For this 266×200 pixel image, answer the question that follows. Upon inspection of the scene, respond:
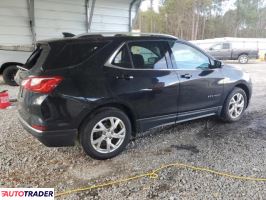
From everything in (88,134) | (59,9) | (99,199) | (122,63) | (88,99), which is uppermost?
(59,9)

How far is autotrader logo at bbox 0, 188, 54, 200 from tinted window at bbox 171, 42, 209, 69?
252 centimetres

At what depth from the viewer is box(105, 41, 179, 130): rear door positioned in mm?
3484

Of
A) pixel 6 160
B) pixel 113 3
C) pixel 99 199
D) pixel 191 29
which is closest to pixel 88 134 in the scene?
pixel 99 199

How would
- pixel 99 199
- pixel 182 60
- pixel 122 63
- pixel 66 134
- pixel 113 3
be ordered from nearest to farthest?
pixel 99 199 < pixel 66 134 < pixel 122 63 < pixel 182 60 < pixel 113 3

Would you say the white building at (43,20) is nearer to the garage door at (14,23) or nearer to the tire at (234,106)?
the garage door at (14,23)

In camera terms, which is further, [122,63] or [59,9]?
[59,9]

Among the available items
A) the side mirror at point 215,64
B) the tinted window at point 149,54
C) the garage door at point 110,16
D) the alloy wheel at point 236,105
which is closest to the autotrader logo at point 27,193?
the tinted window at point 149,54

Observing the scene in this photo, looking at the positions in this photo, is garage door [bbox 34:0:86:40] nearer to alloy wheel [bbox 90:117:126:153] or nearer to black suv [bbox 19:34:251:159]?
black suv [bbox 19:34:251:159]

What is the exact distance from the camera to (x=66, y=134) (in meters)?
3.24

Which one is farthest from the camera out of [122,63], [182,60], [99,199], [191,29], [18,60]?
[191,29]

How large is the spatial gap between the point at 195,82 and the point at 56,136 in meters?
2.29

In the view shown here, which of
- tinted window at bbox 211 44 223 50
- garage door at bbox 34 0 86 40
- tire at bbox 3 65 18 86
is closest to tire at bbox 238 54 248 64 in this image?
tinted window at bbox 211 44 223 50

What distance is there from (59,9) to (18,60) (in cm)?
218

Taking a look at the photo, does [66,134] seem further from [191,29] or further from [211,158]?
[191,29]
